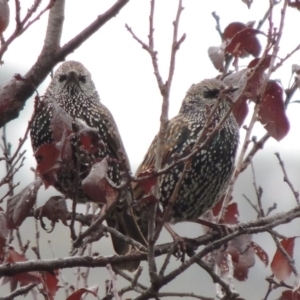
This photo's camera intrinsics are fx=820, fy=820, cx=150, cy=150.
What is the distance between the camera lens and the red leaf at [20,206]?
2.75 m

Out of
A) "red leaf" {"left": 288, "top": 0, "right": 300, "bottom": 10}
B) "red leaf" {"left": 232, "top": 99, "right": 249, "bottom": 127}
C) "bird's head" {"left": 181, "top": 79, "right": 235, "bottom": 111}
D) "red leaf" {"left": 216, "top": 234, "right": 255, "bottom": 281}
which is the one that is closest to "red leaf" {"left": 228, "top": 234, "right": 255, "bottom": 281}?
"red leaf" {"left": 216, "top": 234, "right": 255, "bottom": 281}

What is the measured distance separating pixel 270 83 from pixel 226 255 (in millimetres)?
961

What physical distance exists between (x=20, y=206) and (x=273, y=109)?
123 cm

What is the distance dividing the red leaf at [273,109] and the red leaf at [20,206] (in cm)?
110

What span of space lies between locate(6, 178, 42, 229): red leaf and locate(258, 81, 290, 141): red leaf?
1096 millimetres

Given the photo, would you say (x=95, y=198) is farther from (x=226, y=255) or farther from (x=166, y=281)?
(x=226, y=255)

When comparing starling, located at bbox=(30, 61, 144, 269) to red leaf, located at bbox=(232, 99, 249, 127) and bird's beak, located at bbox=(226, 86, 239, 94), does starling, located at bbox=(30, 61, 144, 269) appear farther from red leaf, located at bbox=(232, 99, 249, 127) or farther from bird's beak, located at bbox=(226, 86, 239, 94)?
bird's beak, located at bbox=(226, 86, 239, 94)

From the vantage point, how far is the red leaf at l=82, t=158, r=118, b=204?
2678mm

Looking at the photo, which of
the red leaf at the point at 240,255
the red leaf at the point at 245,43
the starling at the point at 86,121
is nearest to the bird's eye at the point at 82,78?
the starling at the point at 86,121

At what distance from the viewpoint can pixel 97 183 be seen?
2.68m

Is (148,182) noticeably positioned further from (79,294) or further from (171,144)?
(171,144)

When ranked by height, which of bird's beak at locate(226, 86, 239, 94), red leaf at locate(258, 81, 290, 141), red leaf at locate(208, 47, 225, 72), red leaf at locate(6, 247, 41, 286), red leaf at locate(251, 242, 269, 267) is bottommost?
red leaf at locate(6, 247, 41, 286)

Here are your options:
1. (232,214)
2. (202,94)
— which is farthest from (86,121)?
(232,214)

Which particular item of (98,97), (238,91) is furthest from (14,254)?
(98,97)
